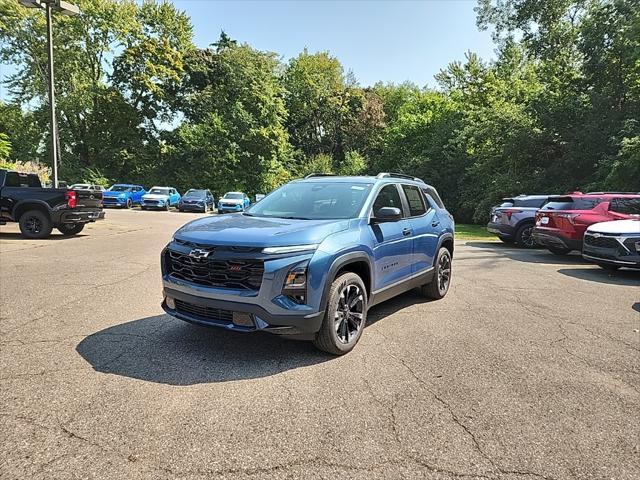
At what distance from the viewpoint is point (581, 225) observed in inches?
427

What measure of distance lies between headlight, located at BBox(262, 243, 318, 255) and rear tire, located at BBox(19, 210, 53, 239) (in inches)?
449

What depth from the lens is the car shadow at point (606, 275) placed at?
8.65 m

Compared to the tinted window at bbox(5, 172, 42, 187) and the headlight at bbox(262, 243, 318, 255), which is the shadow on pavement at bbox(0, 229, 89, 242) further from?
the headlight at bbox(262, 243, 318, 255)

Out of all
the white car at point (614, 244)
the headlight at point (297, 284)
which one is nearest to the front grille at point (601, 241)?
the white car at point (614, 244)

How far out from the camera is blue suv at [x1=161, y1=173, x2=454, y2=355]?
3854 mm

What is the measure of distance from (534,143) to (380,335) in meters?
22.3

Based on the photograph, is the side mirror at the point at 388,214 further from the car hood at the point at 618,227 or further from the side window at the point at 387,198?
the car hood at the point at 618,227

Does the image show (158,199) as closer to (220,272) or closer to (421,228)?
(421,228)

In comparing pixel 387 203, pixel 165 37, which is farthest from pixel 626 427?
pixel 165 37

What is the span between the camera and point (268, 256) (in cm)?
384

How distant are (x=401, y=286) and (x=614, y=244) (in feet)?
19.7

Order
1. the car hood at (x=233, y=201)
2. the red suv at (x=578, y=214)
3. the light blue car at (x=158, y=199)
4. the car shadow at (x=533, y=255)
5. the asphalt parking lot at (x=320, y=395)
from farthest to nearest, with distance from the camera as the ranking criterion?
the light blue car at (x=158, y=199) → the car hood at (x=233, y=201) → the car shadow at (x=533, y=255) → the red suv at (x=578, y=214) → the asphalt parking lot at (x=320, y=395)

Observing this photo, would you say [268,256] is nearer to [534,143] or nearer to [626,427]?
[626,427]

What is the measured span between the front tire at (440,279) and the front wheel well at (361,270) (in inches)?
80.9
